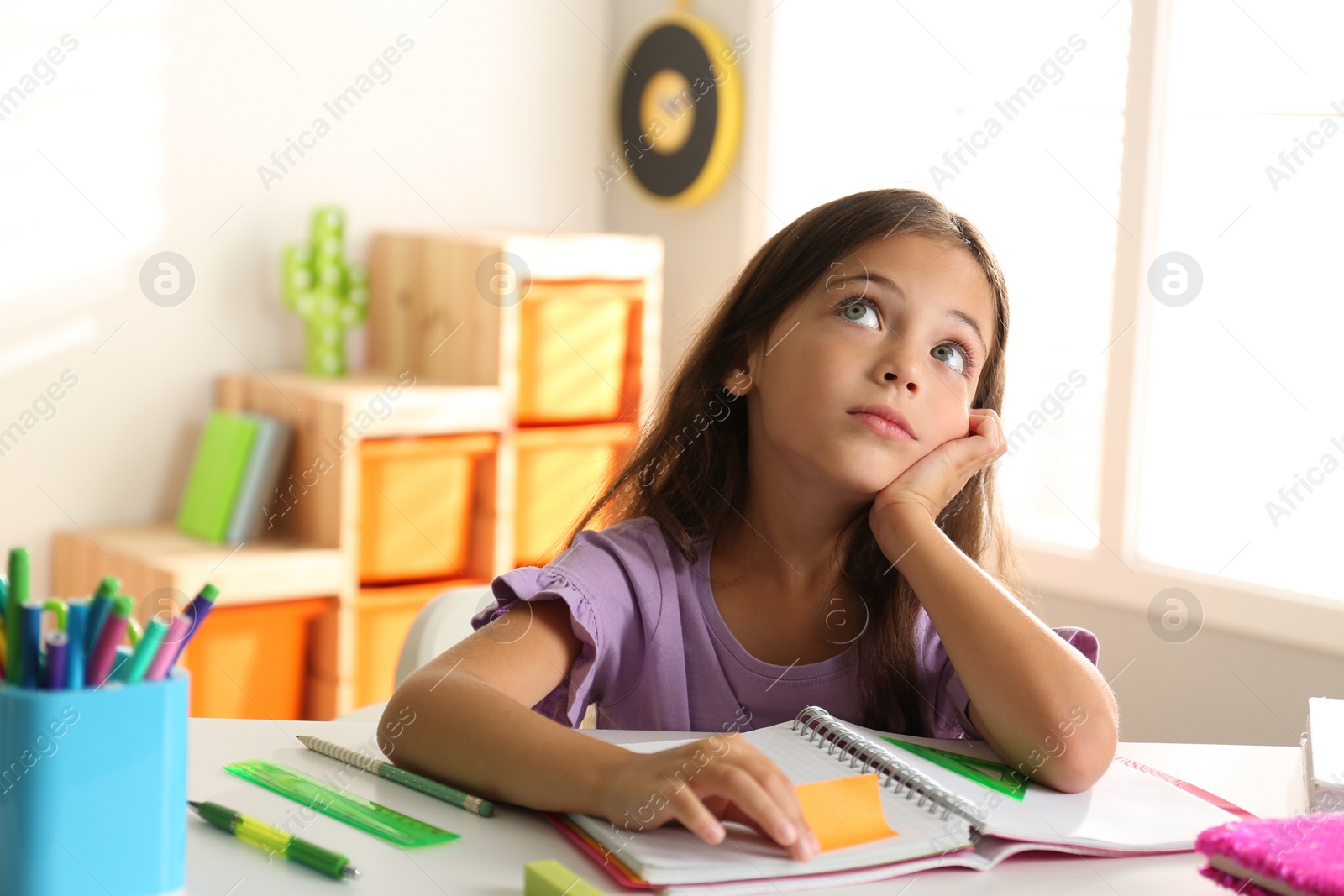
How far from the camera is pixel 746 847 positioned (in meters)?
0.70

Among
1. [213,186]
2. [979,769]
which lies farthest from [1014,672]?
[213,186]

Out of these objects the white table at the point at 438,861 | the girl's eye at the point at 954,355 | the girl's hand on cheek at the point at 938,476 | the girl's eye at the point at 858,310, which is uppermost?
the girl's eye at the point at 858,310

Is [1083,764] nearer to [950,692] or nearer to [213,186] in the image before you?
[950,692]

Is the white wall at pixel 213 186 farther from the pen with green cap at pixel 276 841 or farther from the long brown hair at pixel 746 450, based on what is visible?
the pen with green cap at pixel 276 841

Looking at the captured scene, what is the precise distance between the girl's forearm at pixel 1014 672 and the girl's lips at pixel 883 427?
0.25 ft

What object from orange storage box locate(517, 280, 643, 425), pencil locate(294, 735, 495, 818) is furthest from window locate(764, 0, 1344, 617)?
pencil locate(294, 735, 495, 818)

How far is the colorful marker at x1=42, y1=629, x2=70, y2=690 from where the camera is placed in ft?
1.94

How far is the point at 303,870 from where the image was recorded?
668mm

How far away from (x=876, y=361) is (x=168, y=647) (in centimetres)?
61

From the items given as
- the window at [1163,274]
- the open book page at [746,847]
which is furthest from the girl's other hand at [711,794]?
the window at [1163,274]

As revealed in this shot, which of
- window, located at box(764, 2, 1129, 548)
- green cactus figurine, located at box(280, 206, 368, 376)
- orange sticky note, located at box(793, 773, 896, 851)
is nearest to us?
orange sticky note, located at box(793, 773, 896, 851)

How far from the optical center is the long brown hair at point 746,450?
1.11m

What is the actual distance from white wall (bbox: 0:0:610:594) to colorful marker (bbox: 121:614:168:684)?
6.36ft

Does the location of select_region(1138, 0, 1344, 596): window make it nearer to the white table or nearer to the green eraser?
the white table
